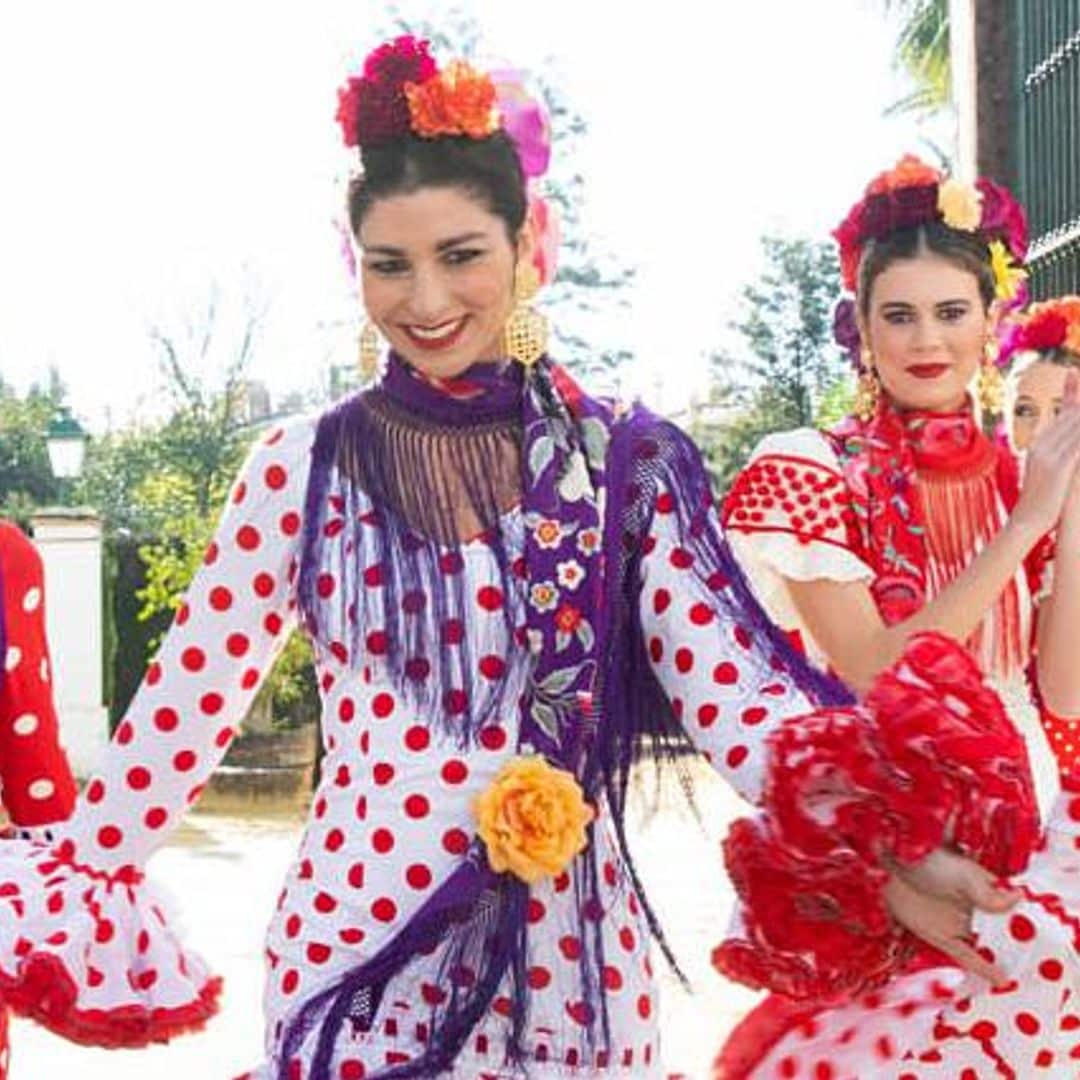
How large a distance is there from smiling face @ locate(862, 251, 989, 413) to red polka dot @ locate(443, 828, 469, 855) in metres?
1.09

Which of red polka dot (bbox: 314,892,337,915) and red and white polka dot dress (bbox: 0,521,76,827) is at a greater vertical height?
red and white polka dot dress (bbox: 0,521,76,827)

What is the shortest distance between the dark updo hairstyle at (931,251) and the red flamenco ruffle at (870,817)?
120cm

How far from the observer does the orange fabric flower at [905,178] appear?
11.4 ft

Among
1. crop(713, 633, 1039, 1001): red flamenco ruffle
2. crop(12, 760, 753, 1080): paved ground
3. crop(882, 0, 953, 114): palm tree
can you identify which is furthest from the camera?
crop(882, 0, 953, 114): palm tree

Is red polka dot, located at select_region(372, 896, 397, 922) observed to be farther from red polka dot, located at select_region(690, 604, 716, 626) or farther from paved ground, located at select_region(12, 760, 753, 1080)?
red polka dot, located at select_region(690, 604, 716, 626)

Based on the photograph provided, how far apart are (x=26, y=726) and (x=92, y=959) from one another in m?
0.54

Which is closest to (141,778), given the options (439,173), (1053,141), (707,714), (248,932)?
(707,714)

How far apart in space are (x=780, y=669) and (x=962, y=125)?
16.9 feet

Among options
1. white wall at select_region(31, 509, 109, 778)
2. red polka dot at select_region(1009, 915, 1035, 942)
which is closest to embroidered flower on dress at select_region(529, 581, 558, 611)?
red polka dot at select_region(1009, 915, 1035, 942)

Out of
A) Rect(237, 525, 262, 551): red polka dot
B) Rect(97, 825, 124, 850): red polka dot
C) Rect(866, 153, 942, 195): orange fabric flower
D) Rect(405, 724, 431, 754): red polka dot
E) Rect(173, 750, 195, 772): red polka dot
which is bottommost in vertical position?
Rect(97, 825, 124, 850): red polka dot

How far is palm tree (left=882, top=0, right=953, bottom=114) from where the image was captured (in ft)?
68.0

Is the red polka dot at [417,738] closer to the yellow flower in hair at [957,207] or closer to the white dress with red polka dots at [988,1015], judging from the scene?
the white dress with red polka dots at [988,1015]

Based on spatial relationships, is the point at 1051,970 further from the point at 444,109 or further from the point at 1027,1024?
the point at 444,109

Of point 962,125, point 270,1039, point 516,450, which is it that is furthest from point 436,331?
point 962,125
